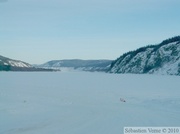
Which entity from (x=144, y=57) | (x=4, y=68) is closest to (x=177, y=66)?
(x=144, y=57)

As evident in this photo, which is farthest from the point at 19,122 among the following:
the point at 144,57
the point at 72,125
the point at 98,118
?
the point at 144,57

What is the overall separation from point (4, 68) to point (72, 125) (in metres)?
160

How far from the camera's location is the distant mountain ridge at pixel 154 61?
415ft

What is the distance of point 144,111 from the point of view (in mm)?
21453

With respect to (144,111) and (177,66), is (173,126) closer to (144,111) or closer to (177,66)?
(144,111)

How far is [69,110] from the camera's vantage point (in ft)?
72.6

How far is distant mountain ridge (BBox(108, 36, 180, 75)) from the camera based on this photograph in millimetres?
126475

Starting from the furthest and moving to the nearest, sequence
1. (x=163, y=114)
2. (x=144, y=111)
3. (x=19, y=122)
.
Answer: (x=144, y=111), (x=163, y=114), (x=19, y=122)

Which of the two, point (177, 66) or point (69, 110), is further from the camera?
point (177, 66)

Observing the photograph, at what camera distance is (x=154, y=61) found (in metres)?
140

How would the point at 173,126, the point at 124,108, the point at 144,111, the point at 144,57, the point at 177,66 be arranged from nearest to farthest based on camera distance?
the point at 173,126 < the point at 144,111 < the point at 124,108 < the point at 177,66 < the point at 144,57

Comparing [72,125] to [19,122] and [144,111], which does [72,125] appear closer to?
[19,122]

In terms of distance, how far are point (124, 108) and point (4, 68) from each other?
510 ft

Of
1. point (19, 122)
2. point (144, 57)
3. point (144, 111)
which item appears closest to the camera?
point (19, 122)
